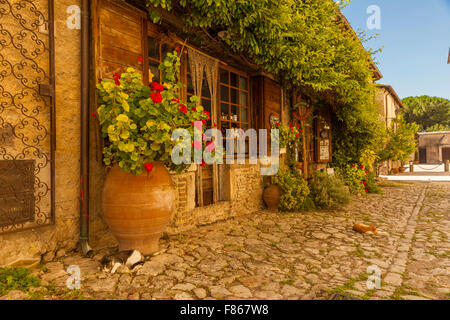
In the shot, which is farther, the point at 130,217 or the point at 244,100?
the point at 244,100

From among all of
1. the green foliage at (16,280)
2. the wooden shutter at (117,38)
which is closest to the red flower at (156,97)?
the wooden shutter at (117,38)

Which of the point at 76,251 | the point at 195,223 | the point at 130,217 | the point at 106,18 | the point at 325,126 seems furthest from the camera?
the point at 325,126

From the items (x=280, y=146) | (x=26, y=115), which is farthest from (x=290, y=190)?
(x=26, y=115)

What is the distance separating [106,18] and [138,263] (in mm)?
2732

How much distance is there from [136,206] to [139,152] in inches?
21.6

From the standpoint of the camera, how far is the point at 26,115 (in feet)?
8.61

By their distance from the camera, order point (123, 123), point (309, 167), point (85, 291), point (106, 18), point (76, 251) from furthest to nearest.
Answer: point (309, 167)
point (106, 18)
point (76, 251)
point (123, 123)
point (85, 291)

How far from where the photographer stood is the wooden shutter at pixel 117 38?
3.11m

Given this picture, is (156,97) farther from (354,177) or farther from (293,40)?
(354,177)

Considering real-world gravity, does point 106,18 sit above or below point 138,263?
above

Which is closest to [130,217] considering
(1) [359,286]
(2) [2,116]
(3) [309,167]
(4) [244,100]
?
(2) [2,116]

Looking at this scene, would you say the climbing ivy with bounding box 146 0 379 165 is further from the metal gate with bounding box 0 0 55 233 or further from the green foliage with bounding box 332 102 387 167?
the metal gate with bounding box 0 0 55 233

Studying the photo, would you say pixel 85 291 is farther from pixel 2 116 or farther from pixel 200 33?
pixel 200 33

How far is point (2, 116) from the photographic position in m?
2.47
